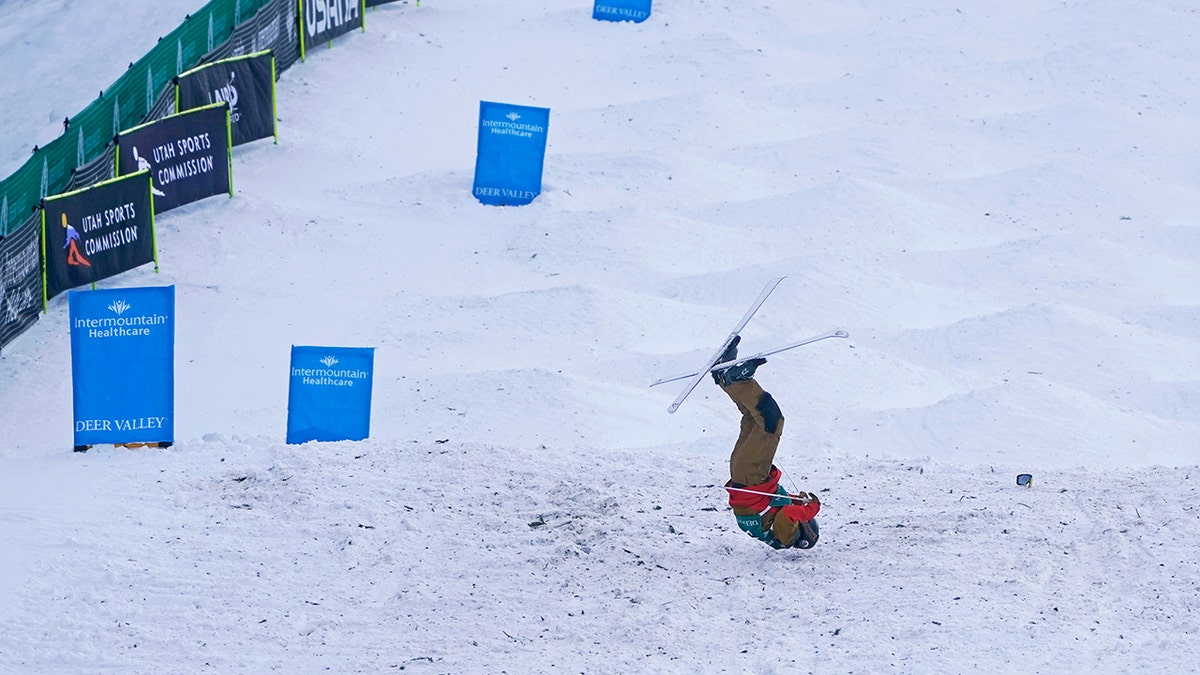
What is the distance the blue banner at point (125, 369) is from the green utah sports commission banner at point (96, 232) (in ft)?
15.9

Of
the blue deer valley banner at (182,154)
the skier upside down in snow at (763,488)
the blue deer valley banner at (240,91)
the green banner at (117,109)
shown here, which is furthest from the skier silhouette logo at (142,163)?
the skier upside down in snow at (763,488)

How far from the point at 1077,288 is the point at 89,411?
460 inches

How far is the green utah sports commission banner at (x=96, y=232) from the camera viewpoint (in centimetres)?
1659

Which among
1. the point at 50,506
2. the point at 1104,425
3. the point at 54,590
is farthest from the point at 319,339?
the point at 1104,425

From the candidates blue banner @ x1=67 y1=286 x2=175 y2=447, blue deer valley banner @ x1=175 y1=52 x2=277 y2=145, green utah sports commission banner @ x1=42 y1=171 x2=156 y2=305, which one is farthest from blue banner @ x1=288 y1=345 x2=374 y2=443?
blue deer valley banner @ x1=175 y1=52 x2=277 y2=145

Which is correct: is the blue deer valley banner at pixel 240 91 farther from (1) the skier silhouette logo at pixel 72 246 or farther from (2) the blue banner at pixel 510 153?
(2) the blue banner at pixel 510 153

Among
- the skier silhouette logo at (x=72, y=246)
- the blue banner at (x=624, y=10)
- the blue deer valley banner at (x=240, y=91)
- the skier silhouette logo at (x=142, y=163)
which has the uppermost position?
the blue banner at (x=624, y=10)

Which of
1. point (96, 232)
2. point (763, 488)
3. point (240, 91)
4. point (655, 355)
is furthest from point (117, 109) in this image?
point (763, 488)

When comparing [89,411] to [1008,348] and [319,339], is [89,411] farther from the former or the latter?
[1008,348]

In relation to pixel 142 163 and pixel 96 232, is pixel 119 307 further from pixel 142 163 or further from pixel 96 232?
pixel 142 163

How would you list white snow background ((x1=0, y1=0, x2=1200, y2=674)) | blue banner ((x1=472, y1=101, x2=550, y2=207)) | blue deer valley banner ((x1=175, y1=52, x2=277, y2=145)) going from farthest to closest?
1. blue banner ((x1=472, y1=101, x2=550, y2=207))
2. blue deer valley banner ((x1=175, y1=52, x2=277, y2=145))
3. white snow background ((x1=0, y1=0, x2=1200, y2=674))

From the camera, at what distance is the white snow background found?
8.79 m

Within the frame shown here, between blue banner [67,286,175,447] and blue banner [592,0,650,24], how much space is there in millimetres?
16492

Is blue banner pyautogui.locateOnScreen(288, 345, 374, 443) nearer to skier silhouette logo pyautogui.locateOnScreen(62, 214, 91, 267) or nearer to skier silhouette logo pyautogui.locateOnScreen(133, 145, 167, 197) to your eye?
skier silhouette logo pyautogui.locateOnScreen(62, 214, 91, 267)
